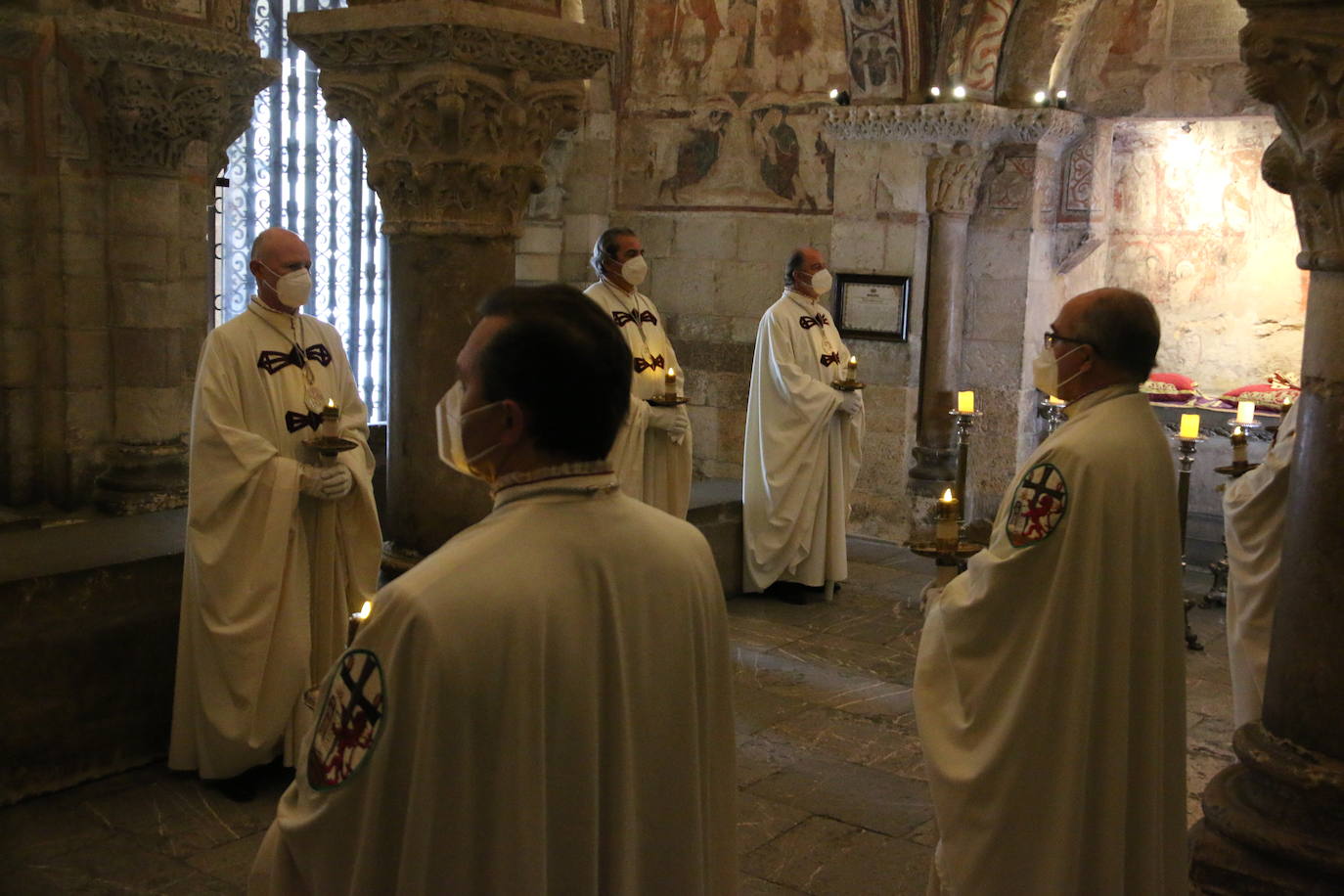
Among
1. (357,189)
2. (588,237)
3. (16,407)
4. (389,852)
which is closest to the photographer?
(389,852)

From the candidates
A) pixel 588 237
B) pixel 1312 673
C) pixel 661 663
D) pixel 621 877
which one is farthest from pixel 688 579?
pixel 588 237

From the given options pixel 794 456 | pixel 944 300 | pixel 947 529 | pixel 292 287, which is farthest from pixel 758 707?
pixel 944 300

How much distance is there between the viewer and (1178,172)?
9.45 meters

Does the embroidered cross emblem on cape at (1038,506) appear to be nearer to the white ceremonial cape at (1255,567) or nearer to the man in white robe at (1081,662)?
the man in white robe at (1081,662)

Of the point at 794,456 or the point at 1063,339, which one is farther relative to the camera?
the point at 794,456

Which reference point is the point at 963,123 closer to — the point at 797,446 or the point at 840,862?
the point at 797,446

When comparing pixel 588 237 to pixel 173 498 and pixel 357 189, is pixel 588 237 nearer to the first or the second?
pixel 357 189

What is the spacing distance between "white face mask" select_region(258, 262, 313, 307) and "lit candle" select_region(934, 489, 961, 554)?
2283 millimetres

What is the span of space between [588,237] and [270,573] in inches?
276

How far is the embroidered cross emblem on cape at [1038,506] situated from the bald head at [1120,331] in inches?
11.9

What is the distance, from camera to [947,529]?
10.0ft

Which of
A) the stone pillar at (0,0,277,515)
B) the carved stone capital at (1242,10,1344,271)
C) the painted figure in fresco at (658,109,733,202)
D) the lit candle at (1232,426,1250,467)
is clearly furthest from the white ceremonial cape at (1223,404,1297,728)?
the painted figure in fresco at (658,109,733,202)

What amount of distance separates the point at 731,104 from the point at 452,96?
586 centimetres

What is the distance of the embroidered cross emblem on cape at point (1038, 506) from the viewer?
9.68 feet
